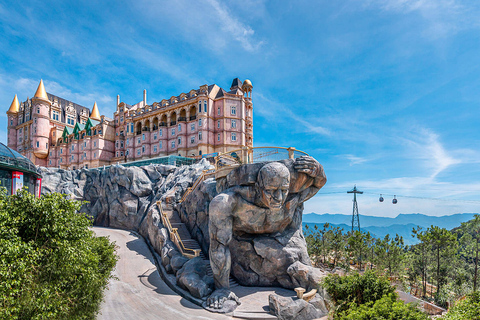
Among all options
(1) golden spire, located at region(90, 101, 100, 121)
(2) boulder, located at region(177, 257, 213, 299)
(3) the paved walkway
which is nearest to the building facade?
(1) golden spire, located at region(90, 101, 100, 121)

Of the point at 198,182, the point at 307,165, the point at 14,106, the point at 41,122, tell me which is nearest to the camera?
the point at 307,165

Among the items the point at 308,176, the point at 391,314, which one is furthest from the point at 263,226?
Result: the point at 391,314

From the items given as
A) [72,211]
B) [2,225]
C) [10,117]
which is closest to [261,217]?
[72,211]

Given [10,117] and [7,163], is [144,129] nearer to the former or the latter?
[7,163]

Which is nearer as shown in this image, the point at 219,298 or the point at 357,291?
the point at 357,291

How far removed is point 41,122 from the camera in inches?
2709

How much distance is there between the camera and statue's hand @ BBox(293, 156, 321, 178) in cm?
1812

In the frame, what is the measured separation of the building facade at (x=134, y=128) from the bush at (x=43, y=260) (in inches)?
1541

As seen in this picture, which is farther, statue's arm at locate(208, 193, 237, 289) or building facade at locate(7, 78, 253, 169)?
building facade at locate(7, 78, 253, 169)

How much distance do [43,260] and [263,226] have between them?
43.8 ft

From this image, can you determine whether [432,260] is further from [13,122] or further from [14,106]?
[14,106]

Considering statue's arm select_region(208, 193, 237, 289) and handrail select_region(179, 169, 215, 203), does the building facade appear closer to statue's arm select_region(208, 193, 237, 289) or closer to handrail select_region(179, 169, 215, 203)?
handrail select_region(179, 169, 215, 203)

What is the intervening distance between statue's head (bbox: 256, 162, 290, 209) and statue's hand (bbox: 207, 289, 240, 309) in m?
6.13

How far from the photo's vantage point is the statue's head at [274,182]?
54.9 feet
